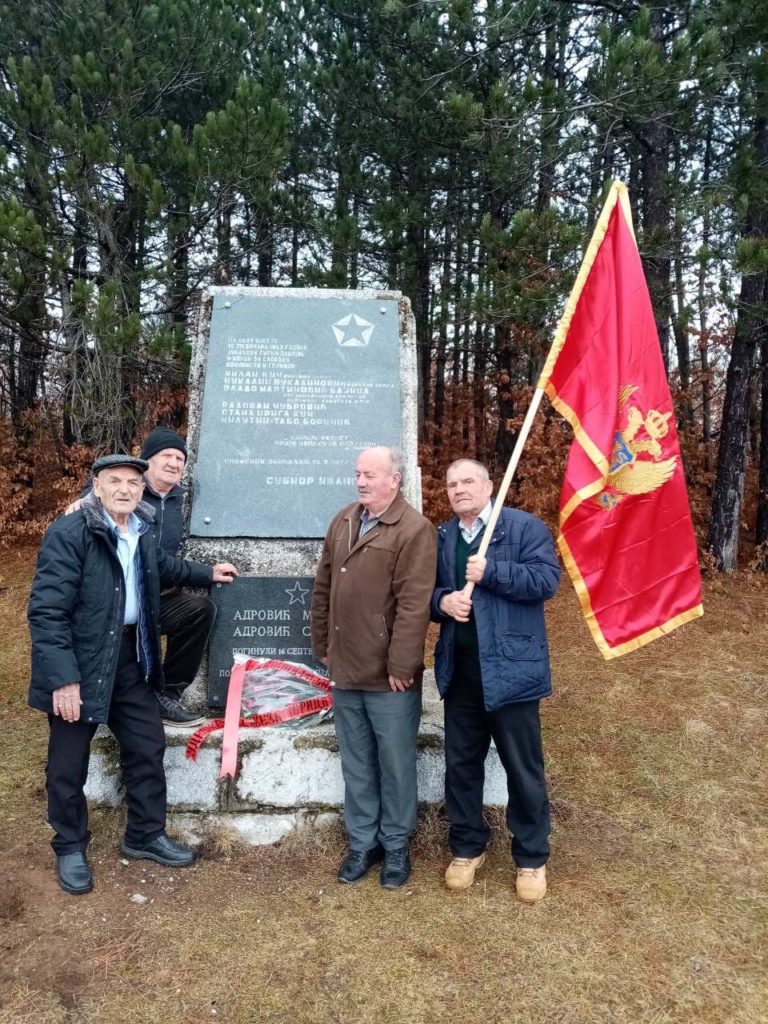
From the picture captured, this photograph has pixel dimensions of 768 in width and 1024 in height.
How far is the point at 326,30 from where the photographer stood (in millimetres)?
10781

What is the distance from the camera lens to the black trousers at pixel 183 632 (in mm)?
3582

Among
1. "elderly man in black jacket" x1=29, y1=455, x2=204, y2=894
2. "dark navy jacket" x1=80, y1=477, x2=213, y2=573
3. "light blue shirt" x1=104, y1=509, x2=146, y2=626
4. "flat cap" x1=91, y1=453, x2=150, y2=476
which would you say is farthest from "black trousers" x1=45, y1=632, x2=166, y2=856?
"flat cap" x1=91, y1=453, x2=150, y2=476

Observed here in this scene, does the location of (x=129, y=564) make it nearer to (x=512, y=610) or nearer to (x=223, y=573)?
(x=223, y=573)

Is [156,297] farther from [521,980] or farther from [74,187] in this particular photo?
[521,980]

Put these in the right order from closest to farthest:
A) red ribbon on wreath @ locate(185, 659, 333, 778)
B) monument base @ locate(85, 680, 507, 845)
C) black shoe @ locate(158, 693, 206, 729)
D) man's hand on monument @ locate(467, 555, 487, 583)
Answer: man's hand on monument @ locate(467, 555, 487, 583)
red ribbon on wreath @ locate(185, 659, 333, 778)
monument base @ locate(85, 680, 507, 845)
black shoe @ locate(158, 693, 206, 729)

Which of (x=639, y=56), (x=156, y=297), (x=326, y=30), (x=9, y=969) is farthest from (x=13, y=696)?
(x=326, y=30)

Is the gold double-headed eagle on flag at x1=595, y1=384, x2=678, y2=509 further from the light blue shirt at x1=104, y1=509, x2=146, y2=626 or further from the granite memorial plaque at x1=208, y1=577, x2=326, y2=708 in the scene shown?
the light blue shirt at x1=104, y1=509, x2=146, y2=626

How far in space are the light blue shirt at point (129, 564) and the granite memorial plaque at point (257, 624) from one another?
0.62 m

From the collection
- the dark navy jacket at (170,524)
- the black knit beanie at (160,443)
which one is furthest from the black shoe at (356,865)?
the black knit beanie at (160,443)

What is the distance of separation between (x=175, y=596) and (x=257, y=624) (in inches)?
16.5

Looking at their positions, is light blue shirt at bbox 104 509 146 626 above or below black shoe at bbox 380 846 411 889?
above

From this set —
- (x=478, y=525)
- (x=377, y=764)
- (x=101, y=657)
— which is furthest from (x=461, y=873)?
(x=101, y=657)

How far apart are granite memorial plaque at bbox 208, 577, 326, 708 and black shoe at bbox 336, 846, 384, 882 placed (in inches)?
35.0

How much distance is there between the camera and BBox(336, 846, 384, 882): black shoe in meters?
3.14
